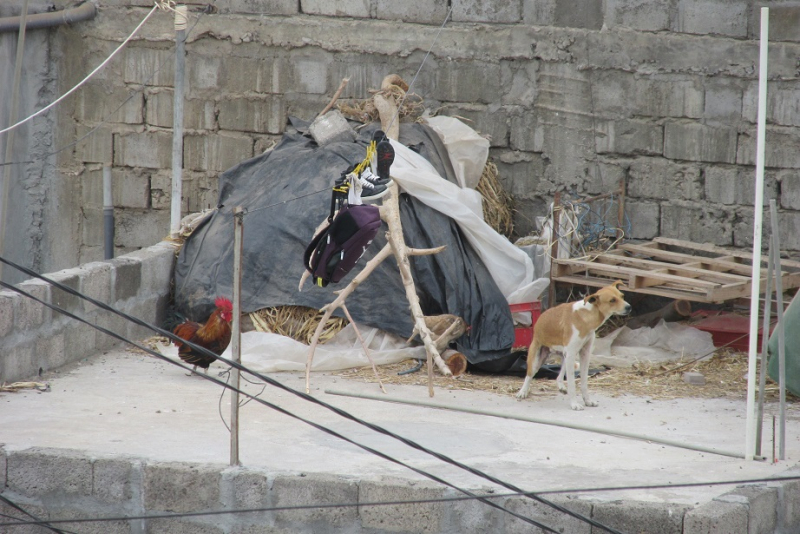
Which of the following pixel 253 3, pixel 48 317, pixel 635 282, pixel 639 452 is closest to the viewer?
pixel 639 452

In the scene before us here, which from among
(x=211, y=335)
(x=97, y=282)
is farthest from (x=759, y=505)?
(x=97, y=282)

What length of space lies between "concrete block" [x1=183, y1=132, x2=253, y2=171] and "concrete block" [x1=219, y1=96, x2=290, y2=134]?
0.33 ft

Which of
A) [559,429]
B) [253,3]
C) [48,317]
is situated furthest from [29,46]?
[559,429]

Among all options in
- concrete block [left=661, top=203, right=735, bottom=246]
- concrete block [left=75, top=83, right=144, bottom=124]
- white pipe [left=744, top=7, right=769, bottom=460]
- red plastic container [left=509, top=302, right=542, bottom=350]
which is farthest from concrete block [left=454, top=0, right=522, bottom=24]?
white pipe [left=744, top=7, right=769, bottom=460]

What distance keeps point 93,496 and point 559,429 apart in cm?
264

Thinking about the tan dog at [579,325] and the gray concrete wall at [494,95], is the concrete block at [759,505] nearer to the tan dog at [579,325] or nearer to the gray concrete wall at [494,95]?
the tan dog at [579,325]

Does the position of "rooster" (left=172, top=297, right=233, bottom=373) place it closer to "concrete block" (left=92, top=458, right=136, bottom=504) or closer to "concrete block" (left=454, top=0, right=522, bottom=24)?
"concrete block" (left=92, top=458, right=136, bottom=504)

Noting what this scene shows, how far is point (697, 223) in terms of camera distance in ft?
28.6

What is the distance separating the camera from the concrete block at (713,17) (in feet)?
27.6

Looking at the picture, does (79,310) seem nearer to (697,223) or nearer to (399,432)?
(399,432)

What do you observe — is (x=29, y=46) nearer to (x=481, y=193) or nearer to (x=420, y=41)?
(x=420, y=41)

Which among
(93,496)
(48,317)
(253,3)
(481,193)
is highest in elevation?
A: (253,3)

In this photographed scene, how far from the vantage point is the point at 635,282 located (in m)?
7.62

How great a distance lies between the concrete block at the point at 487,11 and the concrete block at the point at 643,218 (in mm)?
1923
